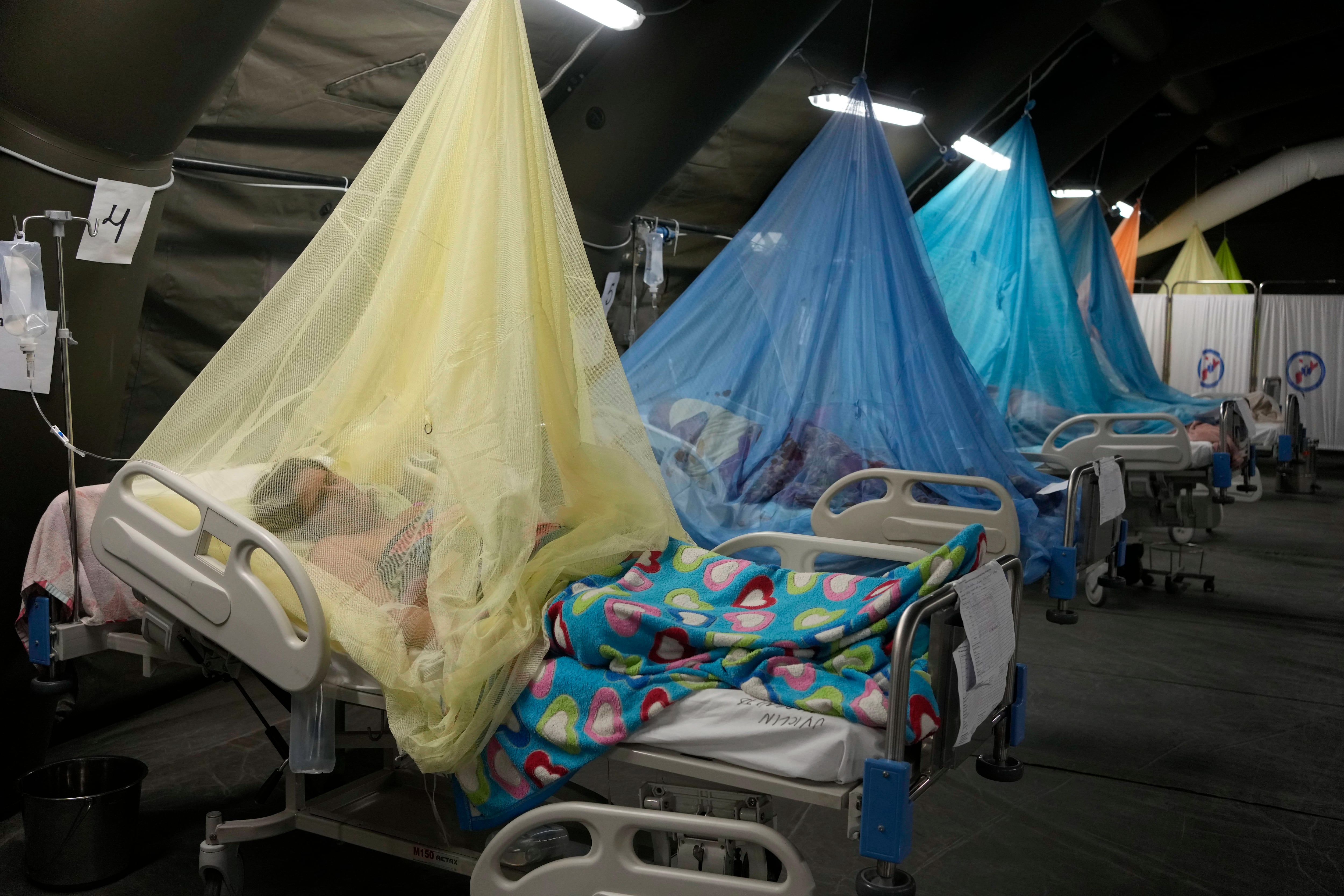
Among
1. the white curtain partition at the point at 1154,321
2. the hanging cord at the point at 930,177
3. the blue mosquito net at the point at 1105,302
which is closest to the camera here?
the hanging cord at the point at 930,177

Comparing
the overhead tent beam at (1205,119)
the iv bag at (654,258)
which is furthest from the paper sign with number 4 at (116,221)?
the overhead tent beam at (1205,119)

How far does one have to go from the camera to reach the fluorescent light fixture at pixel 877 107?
440cm

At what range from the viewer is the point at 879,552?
2664mm

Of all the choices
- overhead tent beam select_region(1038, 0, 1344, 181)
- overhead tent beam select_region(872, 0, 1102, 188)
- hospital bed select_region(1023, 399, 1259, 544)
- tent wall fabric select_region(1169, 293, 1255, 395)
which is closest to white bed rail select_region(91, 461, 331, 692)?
hospital bed select_region(1023, 399, 1259, 544)

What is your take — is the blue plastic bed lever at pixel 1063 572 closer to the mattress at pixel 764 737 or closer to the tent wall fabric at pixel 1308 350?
the mattress at pixel 764 737

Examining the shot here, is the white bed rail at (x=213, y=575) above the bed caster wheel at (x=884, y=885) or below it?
above

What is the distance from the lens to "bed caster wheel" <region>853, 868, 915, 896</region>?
163cm

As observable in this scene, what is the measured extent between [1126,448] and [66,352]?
15.2ft

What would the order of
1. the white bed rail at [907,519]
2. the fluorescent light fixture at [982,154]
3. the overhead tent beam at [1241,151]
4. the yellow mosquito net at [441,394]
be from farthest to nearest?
the overhead tent beam at [1241,151] → the fluorescent light fixture at [982,154] → the white bed rail at [907,519] → the yellow mosquito net at [441,394]

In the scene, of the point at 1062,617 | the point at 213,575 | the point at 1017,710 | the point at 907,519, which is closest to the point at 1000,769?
the point at 1017,710

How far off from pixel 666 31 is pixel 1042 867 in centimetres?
337

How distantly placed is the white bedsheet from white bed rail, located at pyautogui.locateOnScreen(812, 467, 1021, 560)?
62.3 inches

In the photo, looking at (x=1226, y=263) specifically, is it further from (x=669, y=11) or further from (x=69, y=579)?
(x=69, y=579)

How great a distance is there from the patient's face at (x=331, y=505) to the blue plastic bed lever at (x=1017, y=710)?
133cm
